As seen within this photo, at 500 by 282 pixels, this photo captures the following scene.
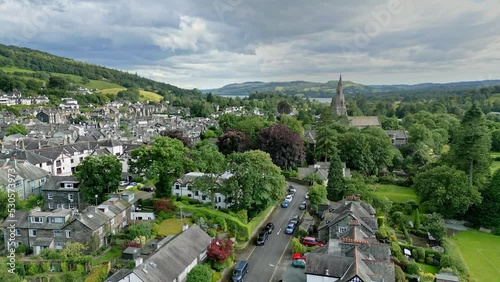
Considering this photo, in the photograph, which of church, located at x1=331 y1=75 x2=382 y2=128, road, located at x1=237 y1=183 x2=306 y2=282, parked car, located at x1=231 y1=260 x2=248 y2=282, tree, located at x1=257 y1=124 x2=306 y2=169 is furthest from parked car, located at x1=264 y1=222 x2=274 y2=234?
church, located at x1=331 y1=75 x2=382 y2=128

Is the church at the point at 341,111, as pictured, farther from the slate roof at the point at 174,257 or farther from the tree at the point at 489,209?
the slate roof at the point at 174,257

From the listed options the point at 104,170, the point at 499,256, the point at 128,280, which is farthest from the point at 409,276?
the point at 104,170

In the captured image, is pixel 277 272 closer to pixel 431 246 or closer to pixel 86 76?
pixel 431 246

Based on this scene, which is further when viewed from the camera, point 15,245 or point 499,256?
point 499,256

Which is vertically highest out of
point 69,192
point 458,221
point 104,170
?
point 104,170

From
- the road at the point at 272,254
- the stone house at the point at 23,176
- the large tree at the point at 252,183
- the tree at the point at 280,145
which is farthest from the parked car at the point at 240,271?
the tree at the point at 280,145
